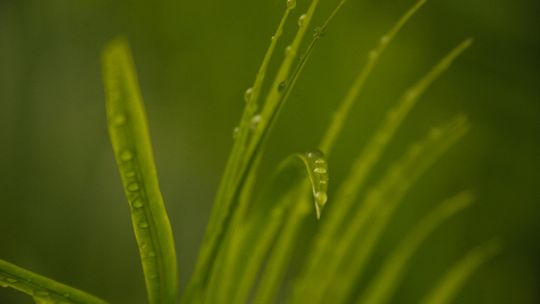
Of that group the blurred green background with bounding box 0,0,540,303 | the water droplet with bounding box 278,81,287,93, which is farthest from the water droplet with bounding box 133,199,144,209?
the blurred green background with bounding box 0,0,540,303

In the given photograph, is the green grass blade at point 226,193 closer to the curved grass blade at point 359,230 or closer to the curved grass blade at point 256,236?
the curved grass blade at point 256,236

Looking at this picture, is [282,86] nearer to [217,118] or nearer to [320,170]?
[320,170]

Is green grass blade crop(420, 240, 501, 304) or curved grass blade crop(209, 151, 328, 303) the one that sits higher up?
curved grass blade crop(209, 151, 328, 303)

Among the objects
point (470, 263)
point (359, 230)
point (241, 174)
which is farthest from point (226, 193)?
point (470, 263)

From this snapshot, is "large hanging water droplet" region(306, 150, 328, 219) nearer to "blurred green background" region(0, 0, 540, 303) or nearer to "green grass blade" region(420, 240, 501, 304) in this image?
"green grass blade" region(420, 240, 501, 304)

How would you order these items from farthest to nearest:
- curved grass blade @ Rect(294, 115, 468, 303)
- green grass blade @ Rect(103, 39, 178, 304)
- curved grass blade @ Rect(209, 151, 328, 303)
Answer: curved grass blade @ Rect(294, 115, 468, 303) < curved grass blade @ Rect(209, 151, 328, 303) < green grass blade @ Rect(103, 39, 178, 304)

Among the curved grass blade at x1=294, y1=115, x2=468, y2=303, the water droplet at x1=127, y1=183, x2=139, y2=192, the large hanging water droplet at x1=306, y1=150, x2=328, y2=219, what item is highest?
the large hanging water droplet at x1=306, y1=150, x2=328, y2=219
